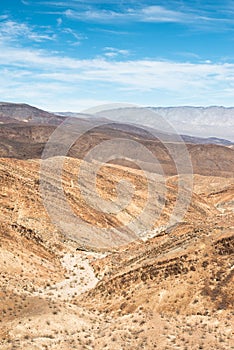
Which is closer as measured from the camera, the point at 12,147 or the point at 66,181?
the point at 66,181

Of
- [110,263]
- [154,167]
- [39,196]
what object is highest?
[39,196]

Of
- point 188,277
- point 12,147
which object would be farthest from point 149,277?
point 12,147

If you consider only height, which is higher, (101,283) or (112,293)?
(112,293)

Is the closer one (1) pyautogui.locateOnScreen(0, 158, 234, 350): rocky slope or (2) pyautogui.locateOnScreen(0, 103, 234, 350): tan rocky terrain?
(1) pyautogui.locateOnScreen(0, 158, 234, 350): rocky slope

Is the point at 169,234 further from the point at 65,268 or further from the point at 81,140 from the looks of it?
the point at 81,140

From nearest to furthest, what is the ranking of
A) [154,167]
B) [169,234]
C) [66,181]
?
1. [169,234]
2. [66,181]
3. [154,167]

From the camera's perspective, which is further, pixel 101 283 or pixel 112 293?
pixel 101 283

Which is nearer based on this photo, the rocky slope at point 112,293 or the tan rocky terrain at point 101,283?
the rocky slope at point 112,293

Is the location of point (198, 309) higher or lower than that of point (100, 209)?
higher
